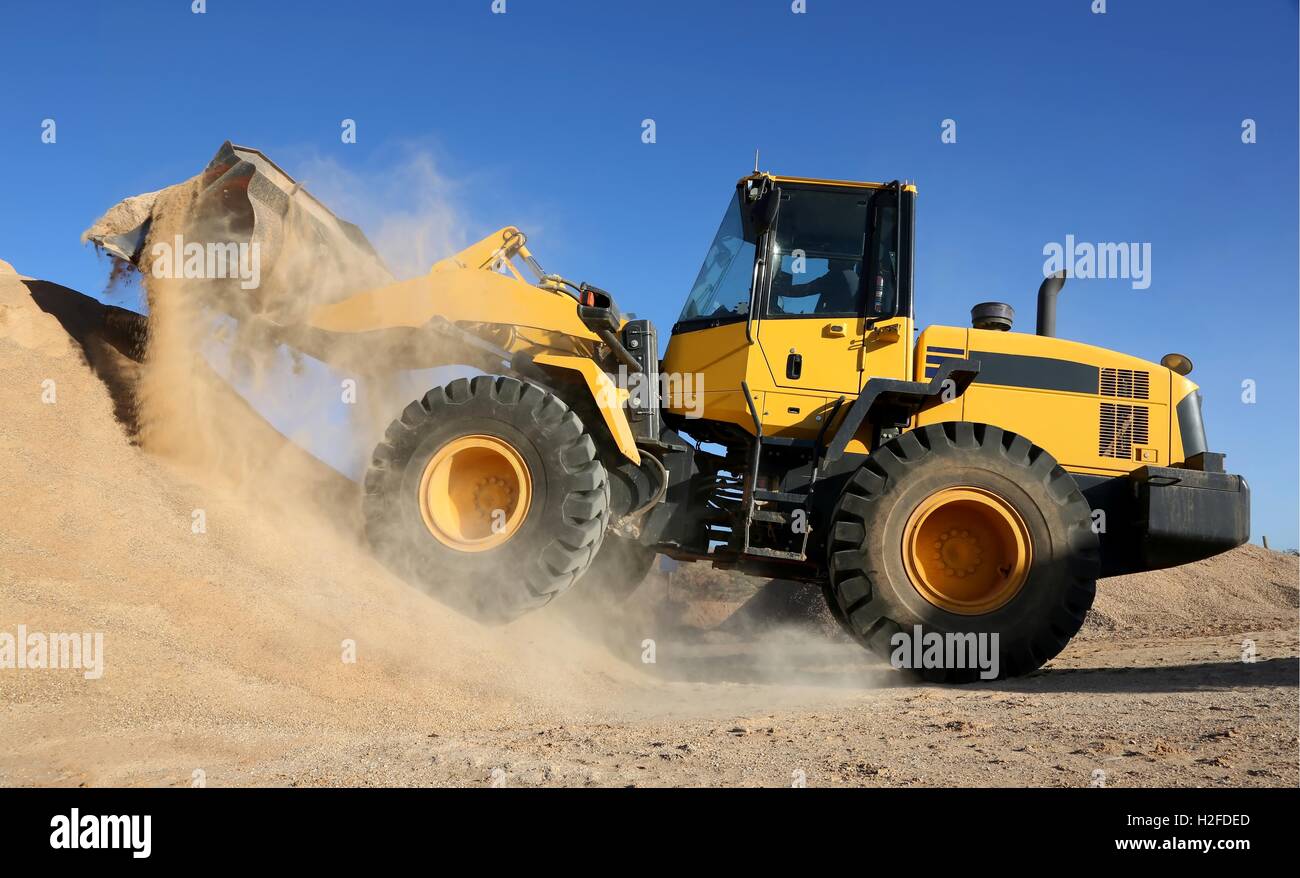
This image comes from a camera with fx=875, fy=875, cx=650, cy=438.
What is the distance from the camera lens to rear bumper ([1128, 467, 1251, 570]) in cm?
605

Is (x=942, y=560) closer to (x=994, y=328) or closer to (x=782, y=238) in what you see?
(x=994, y=328)

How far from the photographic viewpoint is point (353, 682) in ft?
14.6

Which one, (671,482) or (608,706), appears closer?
(608,706)

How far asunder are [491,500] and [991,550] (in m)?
3.51

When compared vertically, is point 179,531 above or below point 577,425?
below

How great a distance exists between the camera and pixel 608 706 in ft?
16.5

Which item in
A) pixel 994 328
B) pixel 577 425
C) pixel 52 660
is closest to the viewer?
pixel 52 660

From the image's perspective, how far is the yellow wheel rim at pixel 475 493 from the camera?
598cm

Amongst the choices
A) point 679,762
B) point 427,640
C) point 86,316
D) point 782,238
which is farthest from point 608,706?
point 86,316

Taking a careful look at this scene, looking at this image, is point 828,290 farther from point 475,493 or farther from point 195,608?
point 195,608

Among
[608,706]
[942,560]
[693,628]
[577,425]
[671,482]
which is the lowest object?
[693,628]

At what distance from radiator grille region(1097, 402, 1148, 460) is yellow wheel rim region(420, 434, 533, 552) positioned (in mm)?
4214

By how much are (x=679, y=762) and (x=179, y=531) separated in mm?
3603

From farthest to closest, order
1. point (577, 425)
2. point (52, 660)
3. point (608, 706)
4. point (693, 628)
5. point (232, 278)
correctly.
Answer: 1. point (693, 628)
2. point (232, 278)
3. point (577, 425)
4. point (608, 706)
5. point (52, 660)
